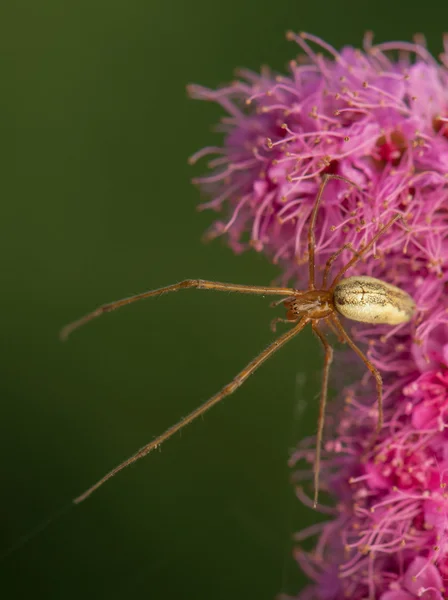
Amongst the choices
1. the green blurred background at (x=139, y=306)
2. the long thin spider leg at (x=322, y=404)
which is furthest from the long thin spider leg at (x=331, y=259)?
the green blurred background at (x=139, y=306)

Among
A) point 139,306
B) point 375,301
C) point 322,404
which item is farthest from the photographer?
point 139,306

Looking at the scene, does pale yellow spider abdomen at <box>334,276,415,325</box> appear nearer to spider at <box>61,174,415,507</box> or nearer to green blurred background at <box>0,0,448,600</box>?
spider at <box>61,174,415,507</box>

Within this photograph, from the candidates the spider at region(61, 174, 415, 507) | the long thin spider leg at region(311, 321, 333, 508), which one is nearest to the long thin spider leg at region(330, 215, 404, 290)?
the spider at region(61, 174, 415, 507)

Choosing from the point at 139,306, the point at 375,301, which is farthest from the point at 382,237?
the point at 139,306

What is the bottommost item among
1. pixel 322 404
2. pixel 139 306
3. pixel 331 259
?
pixel 322 404

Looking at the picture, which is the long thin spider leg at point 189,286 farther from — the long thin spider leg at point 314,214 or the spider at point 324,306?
the long thin spider leg at point 314,214

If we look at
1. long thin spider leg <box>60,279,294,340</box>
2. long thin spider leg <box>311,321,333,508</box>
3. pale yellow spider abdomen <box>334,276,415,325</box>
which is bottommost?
long thin spider leg <box>311,321,333,508</box>

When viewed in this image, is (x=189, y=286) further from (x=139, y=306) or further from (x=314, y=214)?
(x=139, y=306)
